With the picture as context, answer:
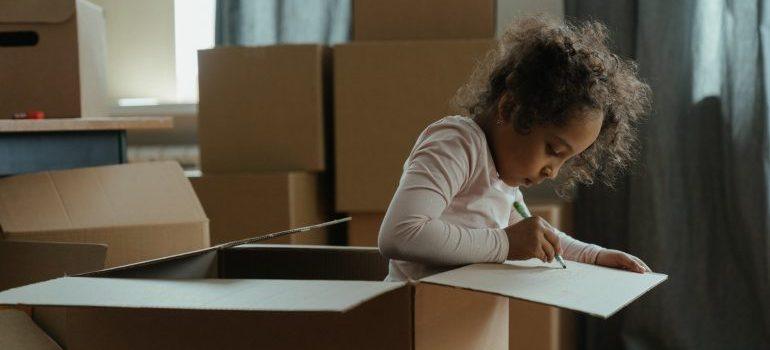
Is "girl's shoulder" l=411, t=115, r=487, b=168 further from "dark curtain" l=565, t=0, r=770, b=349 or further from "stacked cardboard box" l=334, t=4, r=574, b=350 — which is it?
"dark curtain" l=565, t=0, r=770, b=349

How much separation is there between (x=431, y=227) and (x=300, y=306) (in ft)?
1.05

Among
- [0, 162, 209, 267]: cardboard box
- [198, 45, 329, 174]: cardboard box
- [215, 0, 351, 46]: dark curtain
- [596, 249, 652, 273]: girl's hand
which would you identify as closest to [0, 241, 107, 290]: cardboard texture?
[0, 162, 209, 267]: cardboard box

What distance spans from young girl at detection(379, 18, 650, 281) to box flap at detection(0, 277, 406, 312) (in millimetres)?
241

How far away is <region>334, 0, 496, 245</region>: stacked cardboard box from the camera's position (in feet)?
6.48

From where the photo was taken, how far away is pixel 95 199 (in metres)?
1.52

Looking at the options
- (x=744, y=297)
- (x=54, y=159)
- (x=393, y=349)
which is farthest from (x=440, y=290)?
(x=744, y=297)

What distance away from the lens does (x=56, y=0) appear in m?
1.85

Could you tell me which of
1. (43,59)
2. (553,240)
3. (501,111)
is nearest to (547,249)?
(553,240)

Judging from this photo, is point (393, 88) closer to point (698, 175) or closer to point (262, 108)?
point (262, 108)

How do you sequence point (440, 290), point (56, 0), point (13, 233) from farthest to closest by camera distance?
1. point (56, 0)
2. point (13, 233)
3. point (440, 290)

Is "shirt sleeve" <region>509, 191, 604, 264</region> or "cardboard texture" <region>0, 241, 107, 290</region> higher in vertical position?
"shirt sleeve" <region>509, 191, 604, 264</region>

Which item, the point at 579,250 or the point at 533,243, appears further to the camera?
the point at 579,250

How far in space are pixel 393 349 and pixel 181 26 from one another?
2296mm

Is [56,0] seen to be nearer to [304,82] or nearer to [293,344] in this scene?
[304,82]
